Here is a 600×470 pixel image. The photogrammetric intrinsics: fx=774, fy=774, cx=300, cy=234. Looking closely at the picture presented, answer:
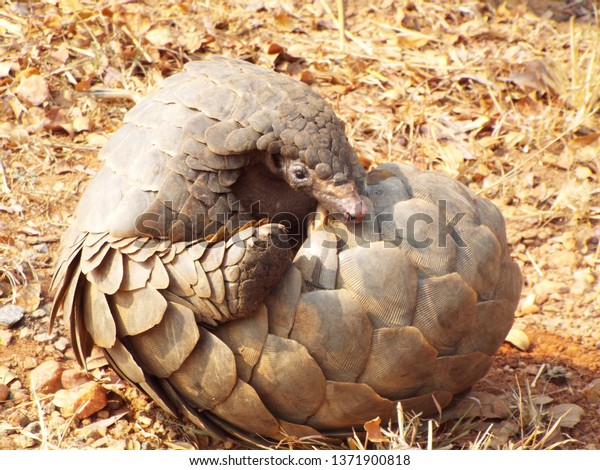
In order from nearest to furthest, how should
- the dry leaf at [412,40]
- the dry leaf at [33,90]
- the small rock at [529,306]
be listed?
the small rock at [529,306], the dry leaf at [33,90], the dry leaf at [412,40]

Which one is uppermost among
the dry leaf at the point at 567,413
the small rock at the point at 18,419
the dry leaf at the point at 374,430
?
the dry leaf at the point at 374,430

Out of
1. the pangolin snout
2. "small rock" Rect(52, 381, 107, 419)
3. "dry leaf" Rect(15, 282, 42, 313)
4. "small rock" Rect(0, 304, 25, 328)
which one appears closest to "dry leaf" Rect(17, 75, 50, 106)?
"dry leaf" Rect(15, 282, 42, 313)

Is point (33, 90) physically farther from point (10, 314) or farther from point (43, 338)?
point (43, 338)

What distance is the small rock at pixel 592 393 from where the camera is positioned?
3.22 meters

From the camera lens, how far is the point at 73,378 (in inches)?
120

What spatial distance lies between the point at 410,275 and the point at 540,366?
1201 mm

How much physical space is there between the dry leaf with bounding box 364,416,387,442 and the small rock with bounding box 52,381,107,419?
41.2 inches

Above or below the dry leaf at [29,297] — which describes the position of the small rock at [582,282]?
below

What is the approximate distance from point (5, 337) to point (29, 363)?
0.57ft

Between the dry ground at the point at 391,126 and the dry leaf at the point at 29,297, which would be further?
the dry leaf at the point at 29,297

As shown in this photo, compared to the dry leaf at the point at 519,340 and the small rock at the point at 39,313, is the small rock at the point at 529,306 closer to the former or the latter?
the dry leaf at the point at 519,340

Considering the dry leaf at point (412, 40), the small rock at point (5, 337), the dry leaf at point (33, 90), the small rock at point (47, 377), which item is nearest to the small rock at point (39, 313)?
the small rock at point (5, 337)

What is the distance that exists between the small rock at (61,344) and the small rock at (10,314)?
0.20 meters

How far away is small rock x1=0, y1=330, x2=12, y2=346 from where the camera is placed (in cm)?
317
